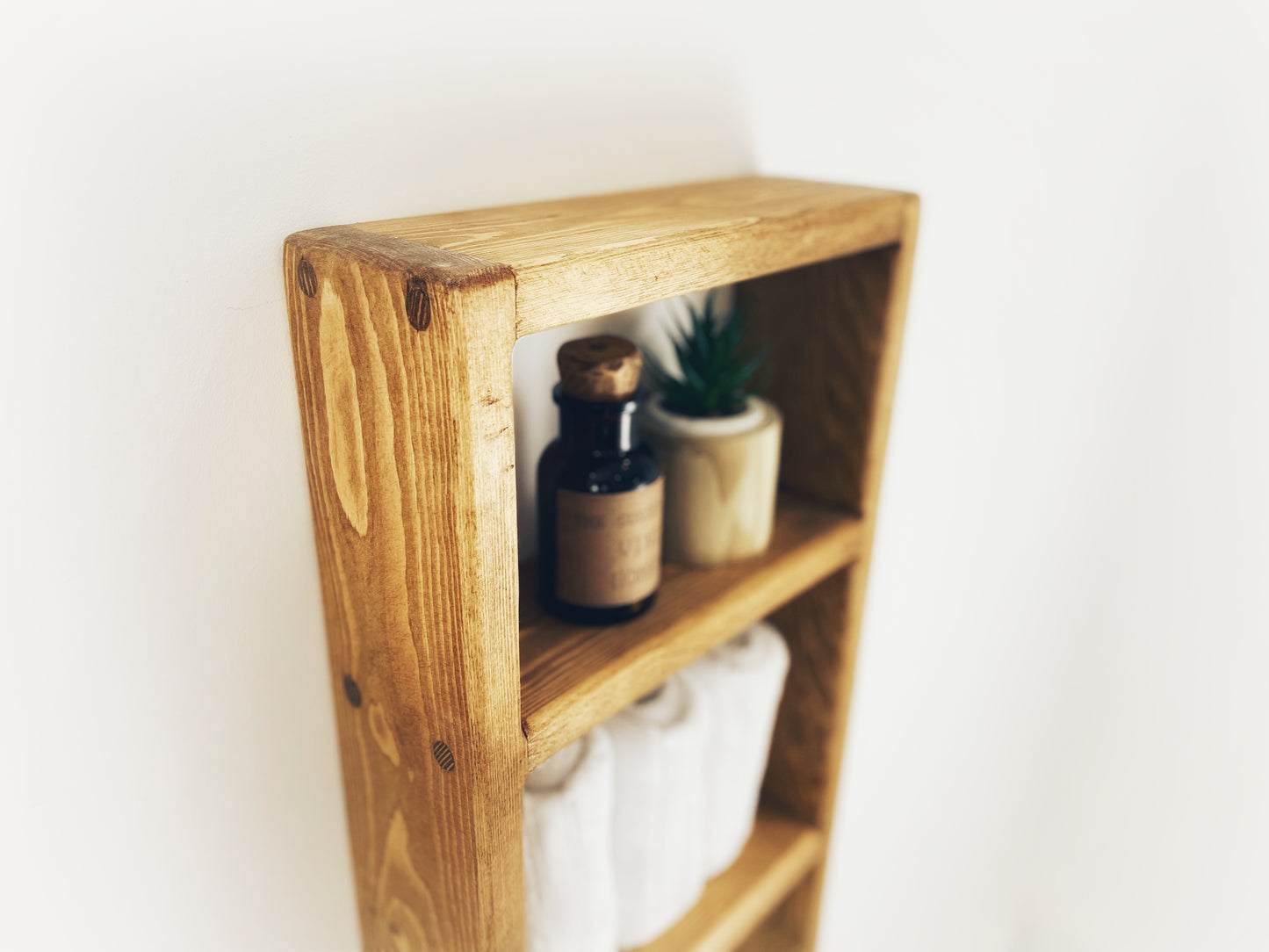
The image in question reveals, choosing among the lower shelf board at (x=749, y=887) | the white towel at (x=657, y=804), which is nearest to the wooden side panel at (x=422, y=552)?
the white towel at (x=657, y=804)

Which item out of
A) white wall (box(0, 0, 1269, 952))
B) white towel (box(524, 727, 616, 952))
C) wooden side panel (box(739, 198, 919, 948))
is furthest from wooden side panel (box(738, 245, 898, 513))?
white towel (box(524, 727, 616, 952))

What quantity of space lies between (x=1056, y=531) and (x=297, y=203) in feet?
→ 3.11

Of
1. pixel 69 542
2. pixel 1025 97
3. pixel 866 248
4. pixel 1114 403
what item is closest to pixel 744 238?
pixel 866 248

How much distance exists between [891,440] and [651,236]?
49 centimetres

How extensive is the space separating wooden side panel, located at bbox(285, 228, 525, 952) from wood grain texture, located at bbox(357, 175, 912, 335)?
0.03 m

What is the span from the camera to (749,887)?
695 mm

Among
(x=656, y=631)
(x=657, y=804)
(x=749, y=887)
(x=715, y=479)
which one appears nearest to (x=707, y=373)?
(x=715, y=479)

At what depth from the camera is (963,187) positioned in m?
0.78

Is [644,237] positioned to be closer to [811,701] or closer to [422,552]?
[422,552]

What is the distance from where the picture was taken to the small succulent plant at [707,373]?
1.86 feet

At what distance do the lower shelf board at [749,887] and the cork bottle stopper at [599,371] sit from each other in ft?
1.40

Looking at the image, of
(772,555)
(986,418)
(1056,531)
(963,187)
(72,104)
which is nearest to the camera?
(72,104)

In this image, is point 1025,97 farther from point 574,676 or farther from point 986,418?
point 574,676

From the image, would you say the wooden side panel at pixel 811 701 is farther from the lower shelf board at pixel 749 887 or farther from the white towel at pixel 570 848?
the white towel at pixel 570 848
